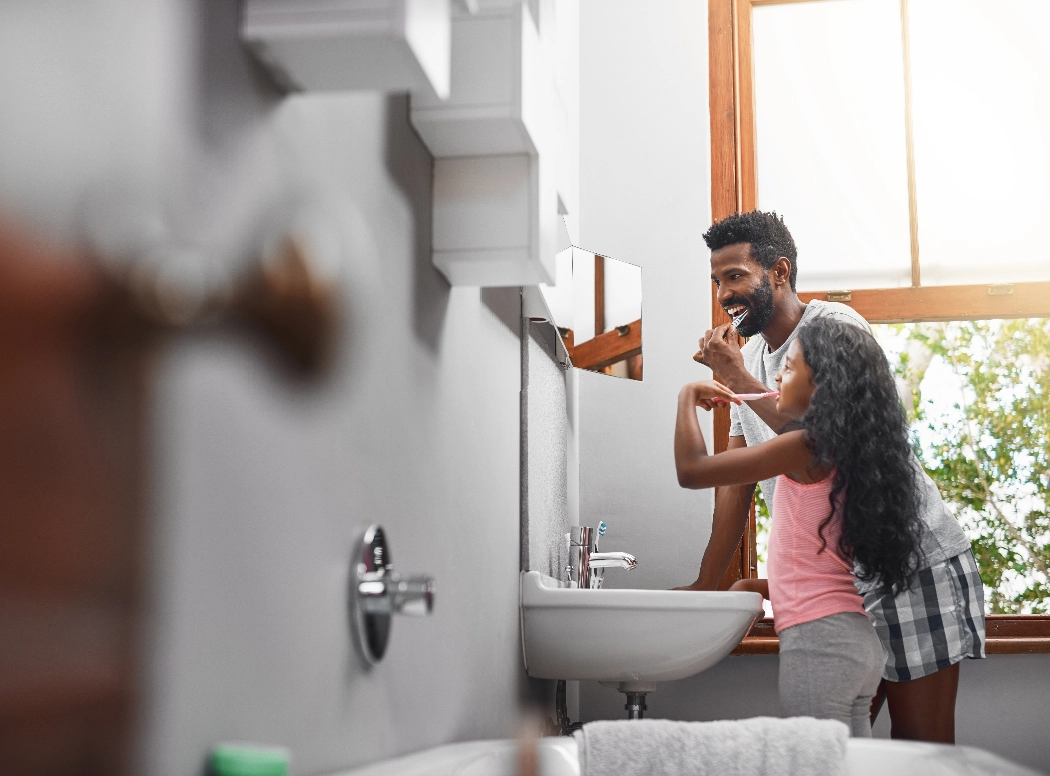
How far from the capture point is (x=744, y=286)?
2.07 meters

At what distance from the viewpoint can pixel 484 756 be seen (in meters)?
0.95

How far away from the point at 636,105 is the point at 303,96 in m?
2.05

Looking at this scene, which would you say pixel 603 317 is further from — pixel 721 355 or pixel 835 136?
pixel 835 136

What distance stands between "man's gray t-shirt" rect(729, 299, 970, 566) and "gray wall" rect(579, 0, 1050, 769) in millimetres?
329

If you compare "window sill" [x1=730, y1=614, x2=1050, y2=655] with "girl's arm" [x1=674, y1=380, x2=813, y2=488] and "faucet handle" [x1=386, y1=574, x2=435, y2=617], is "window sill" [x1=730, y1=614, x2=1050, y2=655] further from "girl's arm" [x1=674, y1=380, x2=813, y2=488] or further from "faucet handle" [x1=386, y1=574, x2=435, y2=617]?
"faucet handle" [x1=386, y1=574, x2=435, y2=617]

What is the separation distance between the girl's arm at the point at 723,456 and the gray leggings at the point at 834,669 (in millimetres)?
237

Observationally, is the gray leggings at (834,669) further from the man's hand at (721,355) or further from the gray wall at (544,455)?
the man's hand at (721,355)

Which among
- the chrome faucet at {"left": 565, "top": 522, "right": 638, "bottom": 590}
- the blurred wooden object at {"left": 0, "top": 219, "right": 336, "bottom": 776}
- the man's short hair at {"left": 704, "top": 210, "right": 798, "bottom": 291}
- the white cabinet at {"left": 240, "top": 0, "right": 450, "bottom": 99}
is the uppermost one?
the man's short hair at {"left": 704, "top": 210, "right": 798, "bottom": 291}

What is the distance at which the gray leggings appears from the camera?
4.91ft

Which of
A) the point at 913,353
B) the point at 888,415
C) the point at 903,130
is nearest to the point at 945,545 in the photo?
the point at 888,415

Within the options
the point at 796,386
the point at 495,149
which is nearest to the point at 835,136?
the point at 796,386

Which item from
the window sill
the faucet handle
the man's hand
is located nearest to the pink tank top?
the man's hand

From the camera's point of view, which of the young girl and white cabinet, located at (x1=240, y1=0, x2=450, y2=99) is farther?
the young girl

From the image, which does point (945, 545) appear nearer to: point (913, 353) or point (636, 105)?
point (913, 353)
